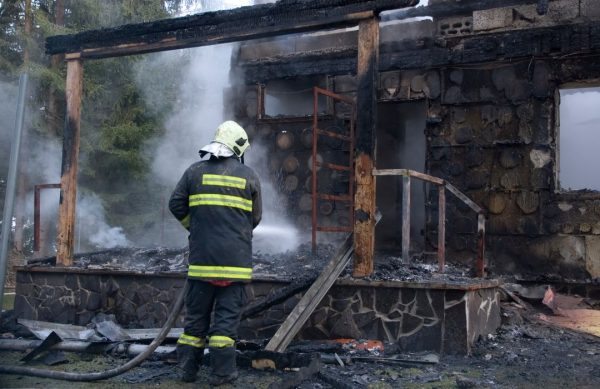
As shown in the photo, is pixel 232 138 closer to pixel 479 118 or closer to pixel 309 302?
pixel 309 302

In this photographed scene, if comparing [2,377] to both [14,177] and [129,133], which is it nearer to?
[14,177]

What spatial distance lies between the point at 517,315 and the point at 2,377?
642cm

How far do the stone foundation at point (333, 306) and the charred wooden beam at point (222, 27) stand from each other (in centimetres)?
320

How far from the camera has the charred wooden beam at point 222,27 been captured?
7.14 meters

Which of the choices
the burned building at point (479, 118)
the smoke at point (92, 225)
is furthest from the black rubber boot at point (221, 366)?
the smoke at point (92, 225)

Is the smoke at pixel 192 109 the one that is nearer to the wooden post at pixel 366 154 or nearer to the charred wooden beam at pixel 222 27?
the charred wooden beam at pixel 222 27

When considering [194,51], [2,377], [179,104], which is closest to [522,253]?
[2,377]

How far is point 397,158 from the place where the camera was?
39.8 feet

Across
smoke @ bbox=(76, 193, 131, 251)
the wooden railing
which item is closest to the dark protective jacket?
the wooden railing

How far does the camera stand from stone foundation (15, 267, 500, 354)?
6.39 m

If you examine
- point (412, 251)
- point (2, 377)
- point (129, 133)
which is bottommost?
point (2, 377)

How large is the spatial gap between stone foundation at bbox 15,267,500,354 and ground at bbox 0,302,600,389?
0.37 m

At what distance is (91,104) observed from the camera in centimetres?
1822

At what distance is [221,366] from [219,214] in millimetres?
1364
